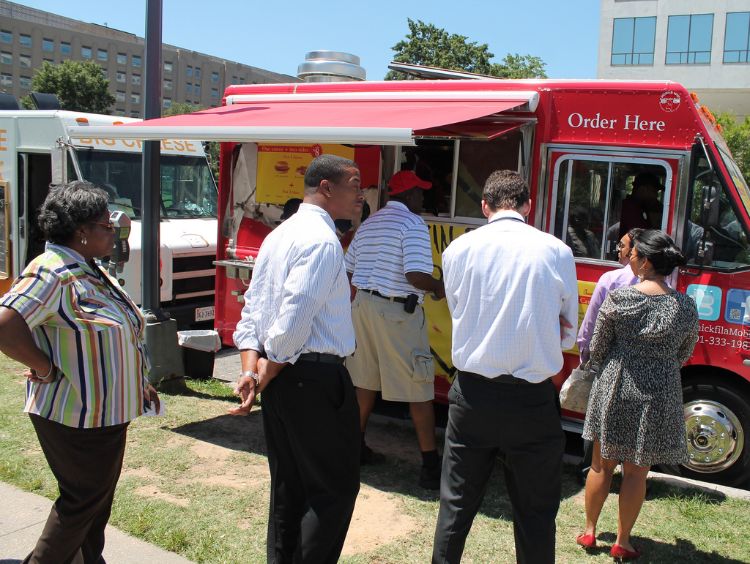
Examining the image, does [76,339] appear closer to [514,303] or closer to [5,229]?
[514,303]

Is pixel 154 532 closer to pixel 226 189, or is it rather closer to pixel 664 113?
pixel 226 189

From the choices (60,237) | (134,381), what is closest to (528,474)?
(134,381)

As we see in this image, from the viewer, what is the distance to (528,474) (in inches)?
120

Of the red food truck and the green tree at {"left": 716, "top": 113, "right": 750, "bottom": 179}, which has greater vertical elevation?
the green tree at {"left": 716, "top": 113, "right": 750, "bottom": 179}

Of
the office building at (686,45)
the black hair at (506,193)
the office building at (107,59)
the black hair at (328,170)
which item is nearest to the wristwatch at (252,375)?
the black hair at (328,170)

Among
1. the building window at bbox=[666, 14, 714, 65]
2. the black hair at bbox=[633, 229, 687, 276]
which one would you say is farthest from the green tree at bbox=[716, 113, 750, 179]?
the building window at bbox=[666, 14, 714, 65]

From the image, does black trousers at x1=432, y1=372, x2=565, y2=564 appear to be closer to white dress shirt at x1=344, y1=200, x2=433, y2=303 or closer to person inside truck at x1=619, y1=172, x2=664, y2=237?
white dress shirt at x1=344, y1=200, x2=433, y2=303

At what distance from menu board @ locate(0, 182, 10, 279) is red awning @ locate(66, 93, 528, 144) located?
3709 millimetres

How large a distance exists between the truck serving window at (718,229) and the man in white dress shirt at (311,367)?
9.34ft

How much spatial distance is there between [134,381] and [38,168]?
7032mm

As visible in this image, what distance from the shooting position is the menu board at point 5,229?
29.8 feet

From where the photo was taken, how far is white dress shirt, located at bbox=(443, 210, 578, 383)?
2.99 meters

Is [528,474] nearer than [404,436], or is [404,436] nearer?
[528,474]

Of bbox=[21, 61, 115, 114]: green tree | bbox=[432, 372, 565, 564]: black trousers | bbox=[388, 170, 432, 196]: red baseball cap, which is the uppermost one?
bbox=[21, 61, 115, 114]: green tree
